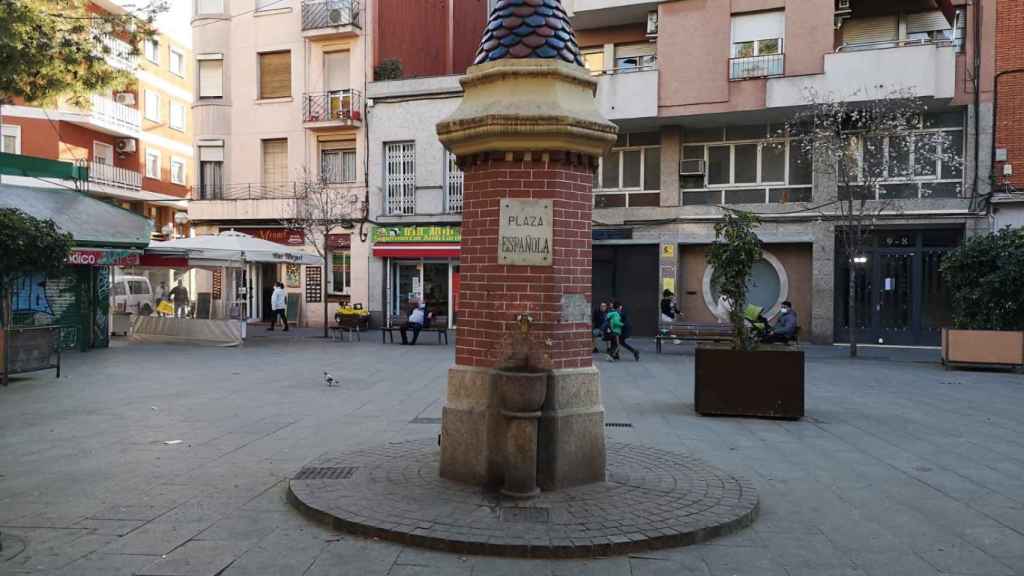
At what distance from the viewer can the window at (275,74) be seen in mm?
25969

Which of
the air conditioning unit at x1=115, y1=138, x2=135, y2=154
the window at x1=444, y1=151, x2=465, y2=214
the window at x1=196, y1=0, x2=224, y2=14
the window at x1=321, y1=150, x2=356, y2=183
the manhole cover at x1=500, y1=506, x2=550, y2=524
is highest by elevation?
the window at x1=196, y1=0, x2=224, y2=14

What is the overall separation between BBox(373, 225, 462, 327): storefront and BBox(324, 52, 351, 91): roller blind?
18.5ft

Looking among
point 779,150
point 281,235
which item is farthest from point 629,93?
point 281,235

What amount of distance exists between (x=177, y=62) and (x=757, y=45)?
31.3 m

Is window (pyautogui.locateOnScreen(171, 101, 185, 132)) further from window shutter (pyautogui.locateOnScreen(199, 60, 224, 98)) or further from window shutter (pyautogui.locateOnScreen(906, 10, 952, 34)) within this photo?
window shutter (pyautogui.locateOnScreen(906, 10, 952, 34))

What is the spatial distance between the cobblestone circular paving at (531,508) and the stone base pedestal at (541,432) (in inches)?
4.7

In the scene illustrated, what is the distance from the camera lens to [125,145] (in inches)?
1331

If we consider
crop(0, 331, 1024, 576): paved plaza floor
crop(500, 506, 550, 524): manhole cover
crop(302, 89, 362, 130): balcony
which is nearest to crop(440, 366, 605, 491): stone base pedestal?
crop(500, 506, 550, 524): manhole cover

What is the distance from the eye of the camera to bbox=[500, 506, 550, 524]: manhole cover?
4.60m

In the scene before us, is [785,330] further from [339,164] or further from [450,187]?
[339,164]

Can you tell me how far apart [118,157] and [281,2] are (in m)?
13.7

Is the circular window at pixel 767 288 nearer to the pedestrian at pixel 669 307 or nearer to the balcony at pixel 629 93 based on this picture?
the pedestrian at pixel 669 307

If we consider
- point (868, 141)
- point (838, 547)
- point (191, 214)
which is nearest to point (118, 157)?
point (191, 214)

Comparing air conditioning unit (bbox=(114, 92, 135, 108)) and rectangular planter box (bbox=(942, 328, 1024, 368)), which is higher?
air conditioning unit (bbox=(114, 92, 135, 108))
